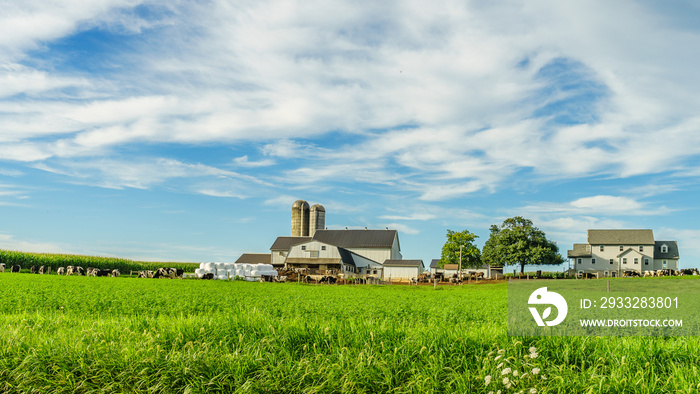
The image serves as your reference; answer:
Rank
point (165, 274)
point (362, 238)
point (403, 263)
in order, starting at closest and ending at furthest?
point (165, 274) → point (403, 263) → point (362, 238)

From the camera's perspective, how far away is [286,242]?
277 ft

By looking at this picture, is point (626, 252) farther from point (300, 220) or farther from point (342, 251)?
point (300, 220)

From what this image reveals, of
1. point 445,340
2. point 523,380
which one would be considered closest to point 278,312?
point 445,340

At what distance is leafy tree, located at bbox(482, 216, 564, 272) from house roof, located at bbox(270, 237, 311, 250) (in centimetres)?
3179

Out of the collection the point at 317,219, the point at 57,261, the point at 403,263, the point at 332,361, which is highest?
the point at 317,219

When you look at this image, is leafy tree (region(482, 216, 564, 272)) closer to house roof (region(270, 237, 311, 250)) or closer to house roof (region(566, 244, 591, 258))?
house roof (region(566, 244, 591, 258))

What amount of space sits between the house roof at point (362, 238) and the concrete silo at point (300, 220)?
9702 mm

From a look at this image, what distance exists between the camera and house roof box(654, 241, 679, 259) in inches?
3263

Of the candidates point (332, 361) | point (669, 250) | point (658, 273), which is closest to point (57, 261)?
point (332, 361)

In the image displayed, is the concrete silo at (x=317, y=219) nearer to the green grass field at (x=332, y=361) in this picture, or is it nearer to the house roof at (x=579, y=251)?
the house roof at (x=579, y=251)

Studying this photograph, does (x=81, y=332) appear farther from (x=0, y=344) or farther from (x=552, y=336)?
(x=552, y=336)

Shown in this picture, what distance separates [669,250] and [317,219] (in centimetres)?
6418

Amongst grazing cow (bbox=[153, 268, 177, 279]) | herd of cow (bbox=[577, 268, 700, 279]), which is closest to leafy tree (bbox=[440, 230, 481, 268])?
herd of cow (bbox=[577, 268, 700, 279])

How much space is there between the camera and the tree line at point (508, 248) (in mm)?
75312
